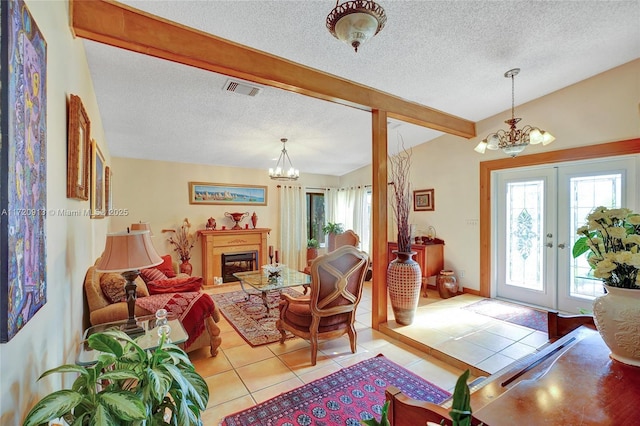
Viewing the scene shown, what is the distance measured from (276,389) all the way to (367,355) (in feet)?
3.13

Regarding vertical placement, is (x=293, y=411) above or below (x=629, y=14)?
below

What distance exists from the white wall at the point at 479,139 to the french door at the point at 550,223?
312 millimetres

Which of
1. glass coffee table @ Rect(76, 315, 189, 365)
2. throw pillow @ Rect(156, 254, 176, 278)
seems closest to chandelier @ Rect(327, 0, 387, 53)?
glass coffee table @ Rect(76, 315, 189, 365)

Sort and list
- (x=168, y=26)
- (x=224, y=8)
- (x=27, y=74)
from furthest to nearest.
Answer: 1. (x=168, y=26)
2. (x=224, y=8)
3. (x=27, y=74)

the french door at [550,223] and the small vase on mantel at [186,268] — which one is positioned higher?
the french door at [550,223]

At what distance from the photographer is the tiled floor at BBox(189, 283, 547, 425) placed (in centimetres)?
227

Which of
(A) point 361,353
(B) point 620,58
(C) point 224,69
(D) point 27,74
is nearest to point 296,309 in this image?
(A) point 361,353

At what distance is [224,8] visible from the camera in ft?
6.32

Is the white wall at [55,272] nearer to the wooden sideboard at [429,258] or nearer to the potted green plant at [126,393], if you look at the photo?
the potted green plant at [126,393]

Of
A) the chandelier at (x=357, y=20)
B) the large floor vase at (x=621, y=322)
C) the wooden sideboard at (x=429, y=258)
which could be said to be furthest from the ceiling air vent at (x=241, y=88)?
the wooden sideboard at (x=429, y=258)

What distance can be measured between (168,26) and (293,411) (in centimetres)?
286

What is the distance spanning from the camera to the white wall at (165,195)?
4.95 m

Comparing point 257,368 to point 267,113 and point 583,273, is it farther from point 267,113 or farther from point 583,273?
point 583,273

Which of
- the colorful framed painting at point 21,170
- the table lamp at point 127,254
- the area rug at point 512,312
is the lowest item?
the area rug at point 512,312
